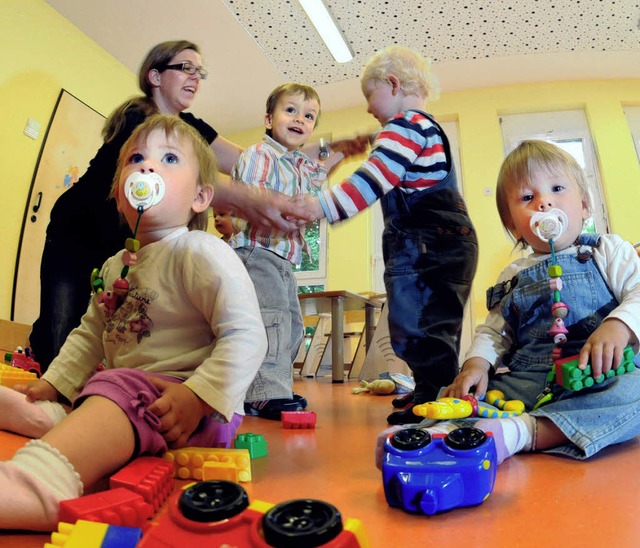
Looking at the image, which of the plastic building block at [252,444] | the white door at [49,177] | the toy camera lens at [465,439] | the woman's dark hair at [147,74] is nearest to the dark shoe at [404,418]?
the plastic building block at [252,444]

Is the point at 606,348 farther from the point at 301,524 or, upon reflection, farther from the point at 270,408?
the point at 270,408

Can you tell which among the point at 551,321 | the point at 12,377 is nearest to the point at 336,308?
the point at 12,377

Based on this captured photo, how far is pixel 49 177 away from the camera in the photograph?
3.00 meters

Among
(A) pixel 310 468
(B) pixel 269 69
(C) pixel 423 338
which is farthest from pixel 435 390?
(B) pixel 269 69

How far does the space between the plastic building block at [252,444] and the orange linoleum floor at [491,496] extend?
0.02 m

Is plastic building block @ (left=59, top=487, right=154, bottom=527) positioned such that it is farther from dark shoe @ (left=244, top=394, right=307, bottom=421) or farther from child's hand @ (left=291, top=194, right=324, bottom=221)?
dark shoe @ (left=244, top=394, right=307, bottom=421)

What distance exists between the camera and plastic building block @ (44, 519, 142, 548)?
0.34 meters

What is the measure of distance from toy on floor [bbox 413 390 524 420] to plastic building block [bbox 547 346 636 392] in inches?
Answer: 3.9

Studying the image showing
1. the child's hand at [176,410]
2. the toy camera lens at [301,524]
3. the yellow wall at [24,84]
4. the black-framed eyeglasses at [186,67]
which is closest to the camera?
the toy camera lens at [301,524]

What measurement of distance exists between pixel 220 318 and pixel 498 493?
418mm

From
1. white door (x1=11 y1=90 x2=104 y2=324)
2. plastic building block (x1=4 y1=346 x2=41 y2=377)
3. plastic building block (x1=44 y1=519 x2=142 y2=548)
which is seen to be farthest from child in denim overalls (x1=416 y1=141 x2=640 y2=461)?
white door (x1=11 y1=90 x2=104 y2=324)

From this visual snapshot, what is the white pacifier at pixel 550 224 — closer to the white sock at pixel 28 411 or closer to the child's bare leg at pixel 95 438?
the child's bare leg at pixel 95 438

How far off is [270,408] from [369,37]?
2.97m

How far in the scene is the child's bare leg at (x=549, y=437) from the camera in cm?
78
